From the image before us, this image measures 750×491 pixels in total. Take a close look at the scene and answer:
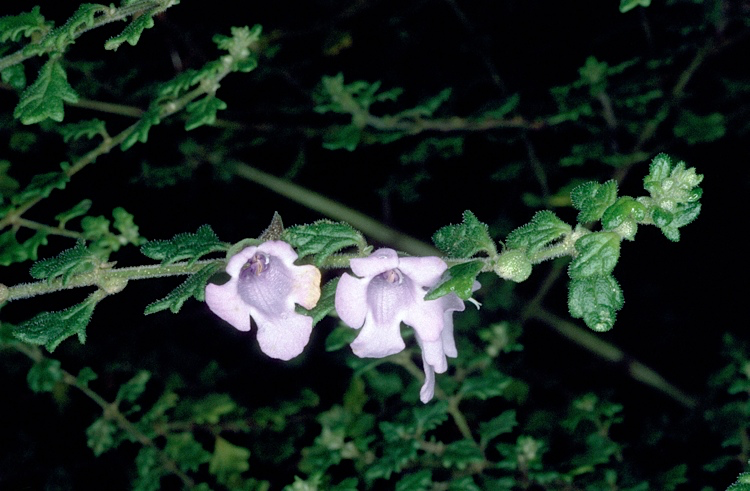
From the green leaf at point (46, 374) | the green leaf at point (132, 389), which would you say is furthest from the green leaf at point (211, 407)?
the green leaf at point (46, 374)

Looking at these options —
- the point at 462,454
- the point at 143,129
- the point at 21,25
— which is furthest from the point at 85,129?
the point at 462,454

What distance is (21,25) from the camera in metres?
1.50

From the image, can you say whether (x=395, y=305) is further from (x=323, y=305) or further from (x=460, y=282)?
(x=460, y=282)

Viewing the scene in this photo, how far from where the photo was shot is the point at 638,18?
8.18ft

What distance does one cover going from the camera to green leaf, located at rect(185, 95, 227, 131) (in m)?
1.64

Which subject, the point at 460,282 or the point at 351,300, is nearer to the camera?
the point at 460,282

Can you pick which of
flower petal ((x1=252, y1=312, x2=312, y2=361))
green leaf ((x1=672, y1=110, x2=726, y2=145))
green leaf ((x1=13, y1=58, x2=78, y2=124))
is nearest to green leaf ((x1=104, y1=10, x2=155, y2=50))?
green leaf ((x1=13, y1=58, x2=78, y2=124))

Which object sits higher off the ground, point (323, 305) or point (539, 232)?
point (539, 232)

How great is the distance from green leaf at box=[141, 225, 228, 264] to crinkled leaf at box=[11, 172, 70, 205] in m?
0.57

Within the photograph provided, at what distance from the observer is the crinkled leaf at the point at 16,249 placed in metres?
1.76

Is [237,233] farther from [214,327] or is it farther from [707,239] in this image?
[707,239]

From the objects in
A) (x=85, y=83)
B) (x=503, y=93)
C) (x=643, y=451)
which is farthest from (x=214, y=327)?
(x=643, y=451)

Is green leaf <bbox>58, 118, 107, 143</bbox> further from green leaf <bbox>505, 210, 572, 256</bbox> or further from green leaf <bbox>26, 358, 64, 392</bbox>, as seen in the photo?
green leaf <bbox>505, 210, 572, 256</bbox>

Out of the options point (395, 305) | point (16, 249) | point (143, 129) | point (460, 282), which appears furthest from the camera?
point (16, 249)
